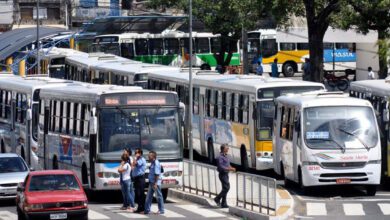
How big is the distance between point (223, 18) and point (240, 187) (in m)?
44.8

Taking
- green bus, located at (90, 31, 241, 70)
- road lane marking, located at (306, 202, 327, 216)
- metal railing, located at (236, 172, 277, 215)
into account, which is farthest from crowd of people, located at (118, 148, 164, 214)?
green bus, located at (90, 31, 241, 70)

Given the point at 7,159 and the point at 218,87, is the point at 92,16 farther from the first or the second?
the point at 7,159

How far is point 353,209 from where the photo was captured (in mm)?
29375

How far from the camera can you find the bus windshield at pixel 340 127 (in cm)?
3172

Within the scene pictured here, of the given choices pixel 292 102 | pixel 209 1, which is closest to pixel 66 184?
pixel 292 102

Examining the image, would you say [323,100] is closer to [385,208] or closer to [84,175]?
[385,208]

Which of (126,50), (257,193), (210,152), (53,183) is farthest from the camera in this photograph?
(126,50)

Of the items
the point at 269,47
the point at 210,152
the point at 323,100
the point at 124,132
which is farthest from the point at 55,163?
the point at 269,47

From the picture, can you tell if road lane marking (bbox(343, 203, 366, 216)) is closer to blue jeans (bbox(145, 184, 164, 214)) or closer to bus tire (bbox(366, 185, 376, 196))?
bus tire (bbox(366, 185, 376, 196))

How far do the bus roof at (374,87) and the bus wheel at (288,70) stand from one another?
1769 inches

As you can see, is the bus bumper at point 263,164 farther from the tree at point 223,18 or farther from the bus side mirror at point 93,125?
the tree at point 223,18

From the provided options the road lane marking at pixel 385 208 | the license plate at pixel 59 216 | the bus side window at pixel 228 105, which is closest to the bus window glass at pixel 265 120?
the bus side window at pixel 228 105

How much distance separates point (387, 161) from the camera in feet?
110

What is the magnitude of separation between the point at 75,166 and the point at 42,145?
4.49m
